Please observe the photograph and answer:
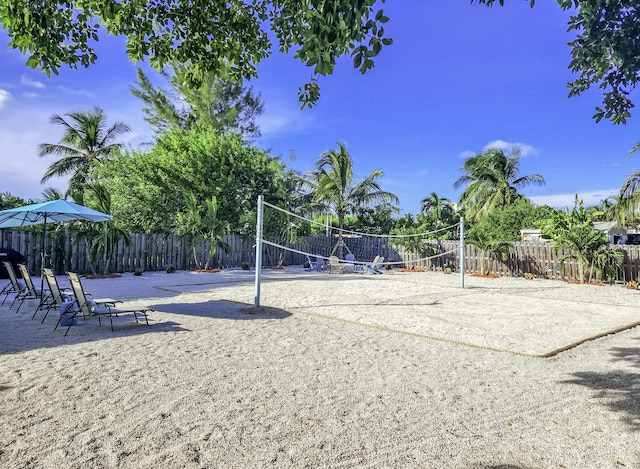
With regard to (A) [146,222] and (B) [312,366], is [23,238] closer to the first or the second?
(A) [146,222]

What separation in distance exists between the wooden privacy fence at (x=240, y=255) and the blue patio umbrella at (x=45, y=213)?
19.2 feet

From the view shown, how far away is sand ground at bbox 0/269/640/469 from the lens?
280 centimetres

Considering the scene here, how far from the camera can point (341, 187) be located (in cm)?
2475

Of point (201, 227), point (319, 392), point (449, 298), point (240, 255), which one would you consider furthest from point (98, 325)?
point (240, 255)

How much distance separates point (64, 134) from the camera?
2789cm

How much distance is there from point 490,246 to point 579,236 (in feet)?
13.3

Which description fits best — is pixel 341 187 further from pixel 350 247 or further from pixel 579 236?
pixel 579 236

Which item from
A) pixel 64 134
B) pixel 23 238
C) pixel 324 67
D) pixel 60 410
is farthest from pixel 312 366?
pixel 64 134

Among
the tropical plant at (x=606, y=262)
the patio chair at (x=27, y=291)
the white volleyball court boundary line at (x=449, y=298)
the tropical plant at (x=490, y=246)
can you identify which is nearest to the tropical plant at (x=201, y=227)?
the white volleyball court boundary line at (x=449, y=298)

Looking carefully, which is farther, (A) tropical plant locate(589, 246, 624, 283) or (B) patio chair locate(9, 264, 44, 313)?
(A) tropical plant locate(589, 246, 624, 283)

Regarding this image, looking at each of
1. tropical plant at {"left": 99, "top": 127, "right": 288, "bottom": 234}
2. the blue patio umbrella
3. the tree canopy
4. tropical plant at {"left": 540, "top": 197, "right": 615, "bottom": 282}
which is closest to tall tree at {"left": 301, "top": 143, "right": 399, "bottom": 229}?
tropical plant at {"left": 99, "top": 127, "right": 288, "bottom": 234}

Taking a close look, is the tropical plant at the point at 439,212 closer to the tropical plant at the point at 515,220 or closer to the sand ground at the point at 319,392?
the tropical plant at the point at 515,220

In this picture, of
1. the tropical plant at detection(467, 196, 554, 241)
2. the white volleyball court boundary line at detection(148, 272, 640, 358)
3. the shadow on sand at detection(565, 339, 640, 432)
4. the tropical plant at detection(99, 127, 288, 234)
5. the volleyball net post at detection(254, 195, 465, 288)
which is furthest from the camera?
the tropical plant at detection(467, 196, 554, 241)

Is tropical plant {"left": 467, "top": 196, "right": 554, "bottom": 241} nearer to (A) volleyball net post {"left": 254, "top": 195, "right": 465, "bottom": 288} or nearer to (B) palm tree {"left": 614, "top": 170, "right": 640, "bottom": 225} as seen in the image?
(A) volleyball net post {"left": 254, "top": 195, "right": 465, "bottom": 288}
